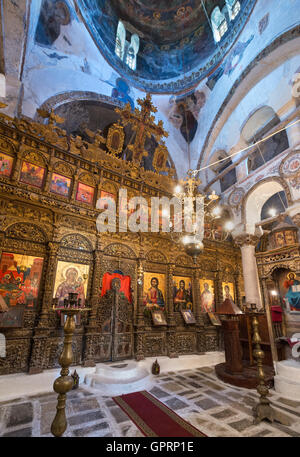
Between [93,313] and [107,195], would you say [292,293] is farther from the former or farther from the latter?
[107,195]

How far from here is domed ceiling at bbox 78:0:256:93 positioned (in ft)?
39.9

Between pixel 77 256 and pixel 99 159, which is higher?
pixel 99 159

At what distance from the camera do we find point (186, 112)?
13359 millimetres

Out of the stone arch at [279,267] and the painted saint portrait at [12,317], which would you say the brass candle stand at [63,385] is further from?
the stone arch at [279,267]

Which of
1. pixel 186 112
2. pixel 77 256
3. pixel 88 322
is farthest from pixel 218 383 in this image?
pixel 186 112

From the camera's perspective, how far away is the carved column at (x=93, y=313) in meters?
5.84

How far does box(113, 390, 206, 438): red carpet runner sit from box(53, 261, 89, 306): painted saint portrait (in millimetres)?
2827

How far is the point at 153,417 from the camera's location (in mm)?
3639

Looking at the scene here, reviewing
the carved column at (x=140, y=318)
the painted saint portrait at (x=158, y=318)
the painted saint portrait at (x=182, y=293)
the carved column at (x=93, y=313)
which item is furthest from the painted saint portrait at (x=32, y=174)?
the painted saint portrait at (x=182, y=293)

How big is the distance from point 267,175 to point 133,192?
18.5 feet

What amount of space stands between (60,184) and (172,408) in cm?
658

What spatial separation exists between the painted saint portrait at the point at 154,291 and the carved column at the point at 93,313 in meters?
1.82

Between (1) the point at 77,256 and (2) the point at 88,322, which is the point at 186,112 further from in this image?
(2) the point at 88,322

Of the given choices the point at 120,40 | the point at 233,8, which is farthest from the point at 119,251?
the point at 233,8
